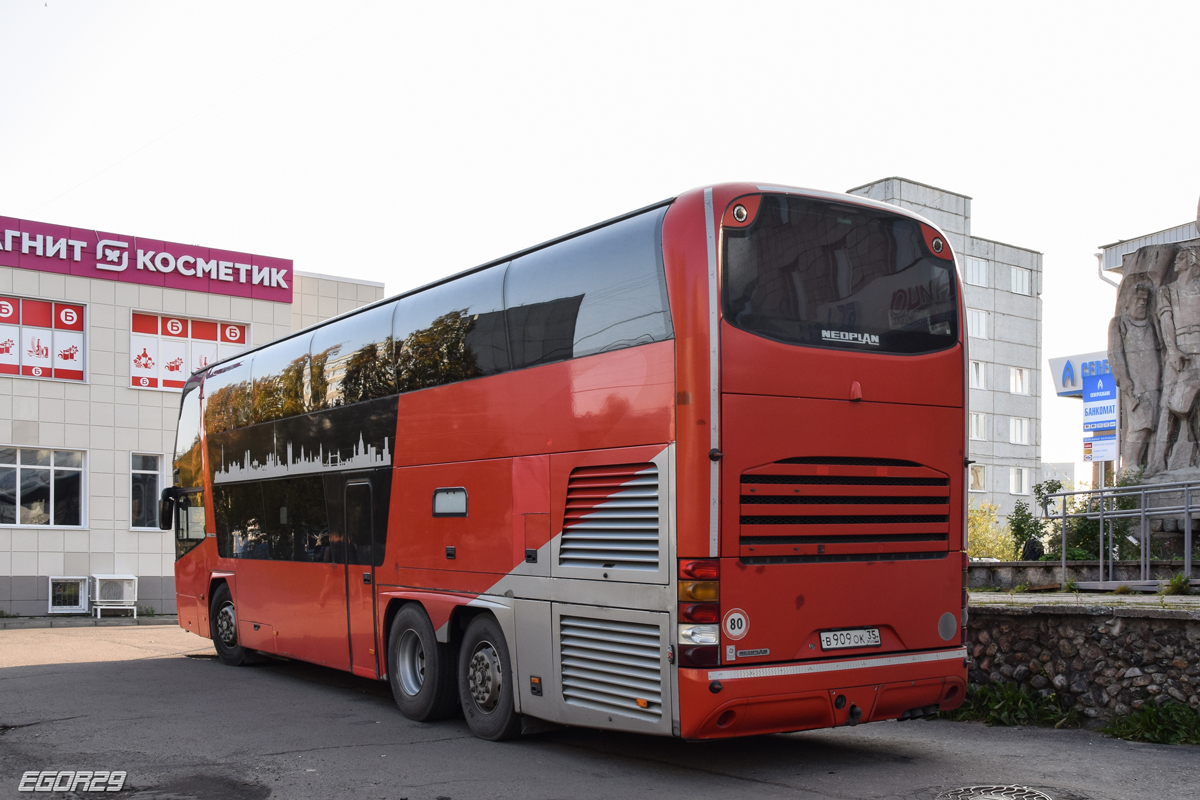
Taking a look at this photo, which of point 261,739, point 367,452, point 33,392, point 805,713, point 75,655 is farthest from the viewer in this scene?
point 33,392

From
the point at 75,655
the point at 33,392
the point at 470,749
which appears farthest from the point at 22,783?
the point at 33,392

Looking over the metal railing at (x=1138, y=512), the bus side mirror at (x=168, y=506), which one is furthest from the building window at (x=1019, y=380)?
the bus side mirror at (x=168, y=506)

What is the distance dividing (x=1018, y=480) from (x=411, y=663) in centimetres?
6457

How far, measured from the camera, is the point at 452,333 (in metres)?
9.72

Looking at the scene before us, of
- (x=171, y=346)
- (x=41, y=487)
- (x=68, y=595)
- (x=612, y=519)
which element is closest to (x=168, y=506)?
(x=612, y=519)

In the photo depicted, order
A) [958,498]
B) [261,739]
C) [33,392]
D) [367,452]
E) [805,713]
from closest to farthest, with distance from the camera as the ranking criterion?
[805,713], [958,498], [261,739], [367,452], [33,392]

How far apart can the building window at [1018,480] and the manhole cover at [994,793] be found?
64.9 metres

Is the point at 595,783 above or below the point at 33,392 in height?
below

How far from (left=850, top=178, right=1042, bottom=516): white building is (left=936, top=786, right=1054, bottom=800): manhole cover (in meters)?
60.5

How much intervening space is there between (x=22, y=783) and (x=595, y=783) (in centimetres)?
362

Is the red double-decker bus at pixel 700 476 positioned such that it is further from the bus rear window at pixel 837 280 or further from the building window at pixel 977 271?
the building window at pixel 977 271

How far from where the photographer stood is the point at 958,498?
8117mm

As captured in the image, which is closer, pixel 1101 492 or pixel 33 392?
pixel 1101 492

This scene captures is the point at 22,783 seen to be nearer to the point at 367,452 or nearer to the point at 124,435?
the point at 367,452
